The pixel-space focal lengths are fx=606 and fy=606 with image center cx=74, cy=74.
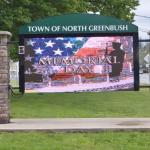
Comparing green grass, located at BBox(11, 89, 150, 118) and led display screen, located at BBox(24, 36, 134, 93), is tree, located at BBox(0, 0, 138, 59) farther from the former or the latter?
led display screen, located at BBox(24, 36, 134, 93)

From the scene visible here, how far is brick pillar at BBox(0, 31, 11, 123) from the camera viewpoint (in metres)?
13.2

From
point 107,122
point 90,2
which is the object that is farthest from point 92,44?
point 90,2

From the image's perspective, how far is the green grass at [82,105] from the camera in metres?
16.4

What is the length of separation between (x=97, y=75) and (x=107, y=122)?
764 centimetres

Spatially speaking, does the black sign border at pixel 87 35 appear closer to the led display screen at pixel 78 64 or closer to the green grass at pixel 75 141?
the led display screen at pixel 78 64

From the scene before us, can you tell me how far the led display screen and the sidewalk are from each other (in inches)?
268

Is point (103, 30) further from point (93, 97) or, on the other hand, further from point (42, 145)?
point (42, 145)

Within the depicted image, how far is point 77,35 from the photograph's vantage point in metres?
20.9

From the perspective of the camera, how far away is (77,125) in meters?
12.7

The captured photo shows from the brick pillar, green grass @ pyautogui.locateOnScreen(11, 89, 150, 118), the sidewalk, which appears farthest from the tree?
the sidewalk

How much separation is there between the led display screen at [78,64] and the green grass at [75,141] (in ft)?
30.1

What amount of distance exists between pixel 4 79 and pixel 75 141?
305cm

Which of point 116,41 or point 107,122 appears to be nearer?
point 107,122

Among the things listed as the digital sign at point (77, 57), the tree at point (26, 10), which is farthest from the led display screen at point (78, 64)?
the tree at point (26, 10)
